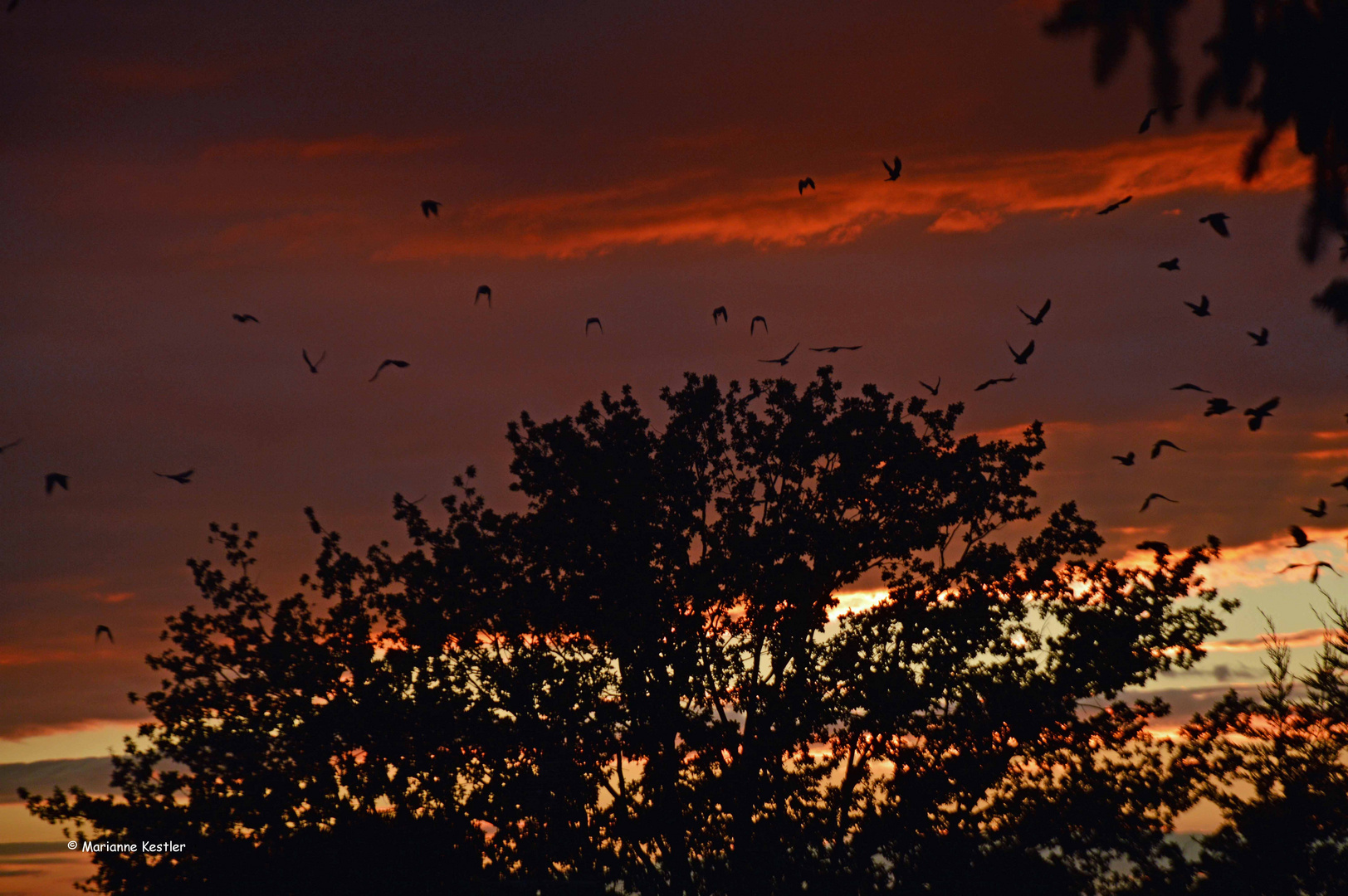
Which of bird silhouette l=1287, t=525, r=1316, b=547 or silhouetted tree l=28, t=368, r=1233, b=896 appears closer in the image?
bird silhouette l=1287, t=525, r=1316, b=547

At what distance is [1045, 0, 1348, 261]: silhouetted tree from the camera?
8750 mm

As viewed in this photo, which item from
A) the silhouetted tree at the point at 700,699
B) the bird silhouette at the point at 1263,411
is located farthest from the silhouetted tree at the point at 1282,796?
the bird silhouette at the point at 1263,411

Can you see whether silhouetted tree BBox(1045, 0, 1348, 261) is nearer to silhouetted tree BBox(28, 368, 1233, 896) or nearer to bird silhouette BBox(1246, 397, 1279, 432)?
bird silhouette BBox(1246, 397, 1279, 432)

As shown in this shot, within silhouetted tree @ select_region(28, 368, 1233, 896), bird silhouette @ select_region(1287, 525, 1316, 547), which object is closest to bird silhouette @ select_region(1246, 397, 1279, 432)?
bird silhouette @ select_region(1287, 525, 1316, 547)

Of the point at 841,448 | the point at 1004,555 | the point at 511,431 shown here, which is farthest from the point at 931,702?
the point at 511,431

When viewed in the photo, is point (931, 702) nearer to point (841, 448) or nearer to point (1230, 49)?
point (841, 448)

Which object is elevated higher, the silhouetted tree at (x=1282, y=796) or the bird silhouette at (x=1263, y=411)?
the bird silhouette at (x=1263, y=411)

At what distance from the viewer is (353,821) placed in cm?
2453

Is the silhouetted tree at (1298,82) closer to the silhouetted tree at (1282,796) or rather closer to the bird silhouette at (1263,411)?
the bird silhouette at (1263,411)

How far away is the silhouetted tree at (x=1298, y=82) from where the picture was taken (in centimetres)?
875

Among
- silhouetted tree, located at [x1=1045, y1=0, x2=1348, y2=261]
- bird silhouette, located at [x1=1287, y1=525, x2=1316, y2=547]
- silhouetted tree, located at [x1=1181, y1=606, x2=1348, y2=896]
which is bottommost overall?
silhouetted tree, located at [x1=1181, y1=606, x2=1348, y2=896]

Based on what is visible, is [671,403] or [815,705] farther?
[671,403]

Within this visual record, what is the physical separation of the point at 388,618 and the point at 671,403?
8.63 m

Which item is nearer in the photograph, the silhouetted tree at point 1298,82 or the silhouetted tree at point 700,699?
the silhouetted tree at point 1298,82
